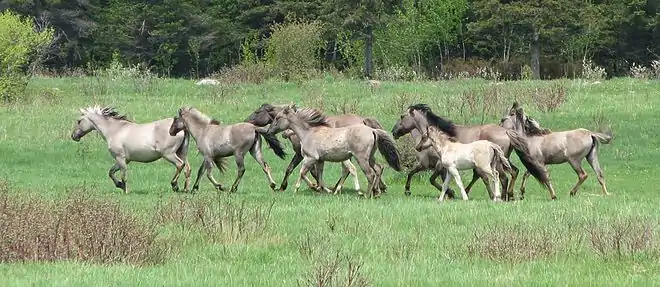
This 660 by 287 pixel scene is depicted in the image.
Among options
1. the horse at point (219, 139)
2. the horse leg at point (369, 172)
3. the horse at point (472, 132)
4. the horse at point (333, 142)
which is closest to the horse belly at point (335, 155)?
the horse at point (333, 142)

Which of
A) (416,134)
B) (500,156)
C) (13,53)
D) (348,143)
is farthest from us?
(13,53)

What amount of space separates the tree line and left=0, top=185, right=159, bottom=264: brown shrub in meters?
46.1

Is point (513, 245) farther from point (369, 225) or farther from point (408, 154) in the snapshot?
point (408, 154)

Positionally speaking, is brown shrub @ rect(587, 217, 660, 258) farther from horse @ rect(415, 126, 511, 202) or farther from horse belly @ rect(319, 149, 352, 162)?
horse belly @ rect(319, 149, 352, 162)

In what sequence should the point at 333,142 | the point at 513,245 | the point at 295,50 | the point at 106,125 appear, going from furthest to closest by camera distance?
1. the point at 295,50
2. the point at 106,125
3. the point at 333,142
4. the point at 513,245

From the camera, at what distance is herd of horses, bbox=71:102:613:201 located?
62.1 feet

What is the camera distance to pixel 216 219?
13.7m

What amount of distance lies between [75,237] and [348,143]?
7816mm

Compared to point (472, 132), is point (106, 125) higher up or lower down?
higher up

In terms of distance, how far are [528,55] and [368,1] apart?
42.4 feet

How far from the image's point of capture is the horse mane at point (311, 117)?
65.9 ft

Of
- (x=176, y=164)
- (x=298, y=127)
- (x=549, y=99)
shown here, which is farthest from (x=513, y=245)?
(x=549, y=99)

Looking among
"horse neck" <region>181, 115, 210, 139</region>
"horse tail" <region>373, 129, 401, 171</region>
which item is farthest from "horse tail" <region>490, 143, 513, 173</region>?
"horse neck" <region>181, 115, 210, 139</region>

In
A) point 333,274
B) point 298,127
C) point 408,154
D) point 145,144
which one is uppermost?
point 333,274
